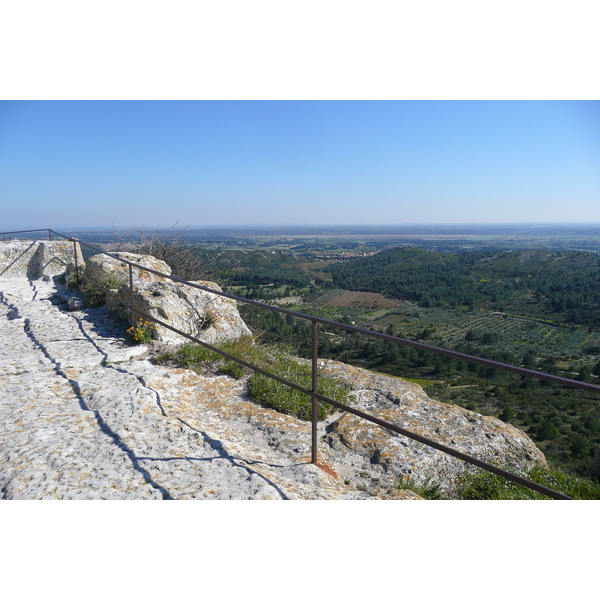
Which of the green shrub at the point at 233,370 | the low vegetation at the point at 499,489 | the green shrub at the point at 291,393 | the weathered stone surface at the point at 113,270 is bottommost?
the low vegetation at the point at 499,489

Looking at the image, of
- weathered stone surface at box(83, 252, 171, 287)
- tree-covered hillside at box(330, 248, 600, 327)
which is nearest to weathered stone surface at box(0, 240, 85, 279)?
weathered stone surface at box(83, 252, 171, 287)

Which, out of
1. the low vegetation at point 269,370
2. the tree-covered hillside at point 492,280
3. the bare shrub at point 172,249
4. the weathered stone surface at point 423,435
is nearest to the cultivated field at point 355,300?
the tree-covered hillside at point 492,280

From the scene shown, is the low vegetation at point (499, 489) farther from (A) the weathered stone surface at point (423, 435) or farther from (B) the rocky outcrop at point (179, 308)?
(B) the rocky outcrop at point (179, 308)

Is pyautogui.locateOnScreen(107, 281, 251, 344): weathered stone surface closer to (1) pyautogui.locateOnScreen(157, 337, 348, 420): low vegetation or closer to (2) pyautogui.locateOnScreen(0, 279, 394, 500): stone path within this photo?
(1) pyautogui.locateOnScreen(157, 337, 348, 420): low vegetation

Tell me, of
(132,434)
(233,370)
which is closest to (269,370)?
(233,370)

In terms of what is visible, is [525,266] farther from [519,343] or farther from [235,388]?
[235,388]

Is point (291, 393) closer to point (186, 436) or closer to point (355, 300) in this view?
point (186, 436)
